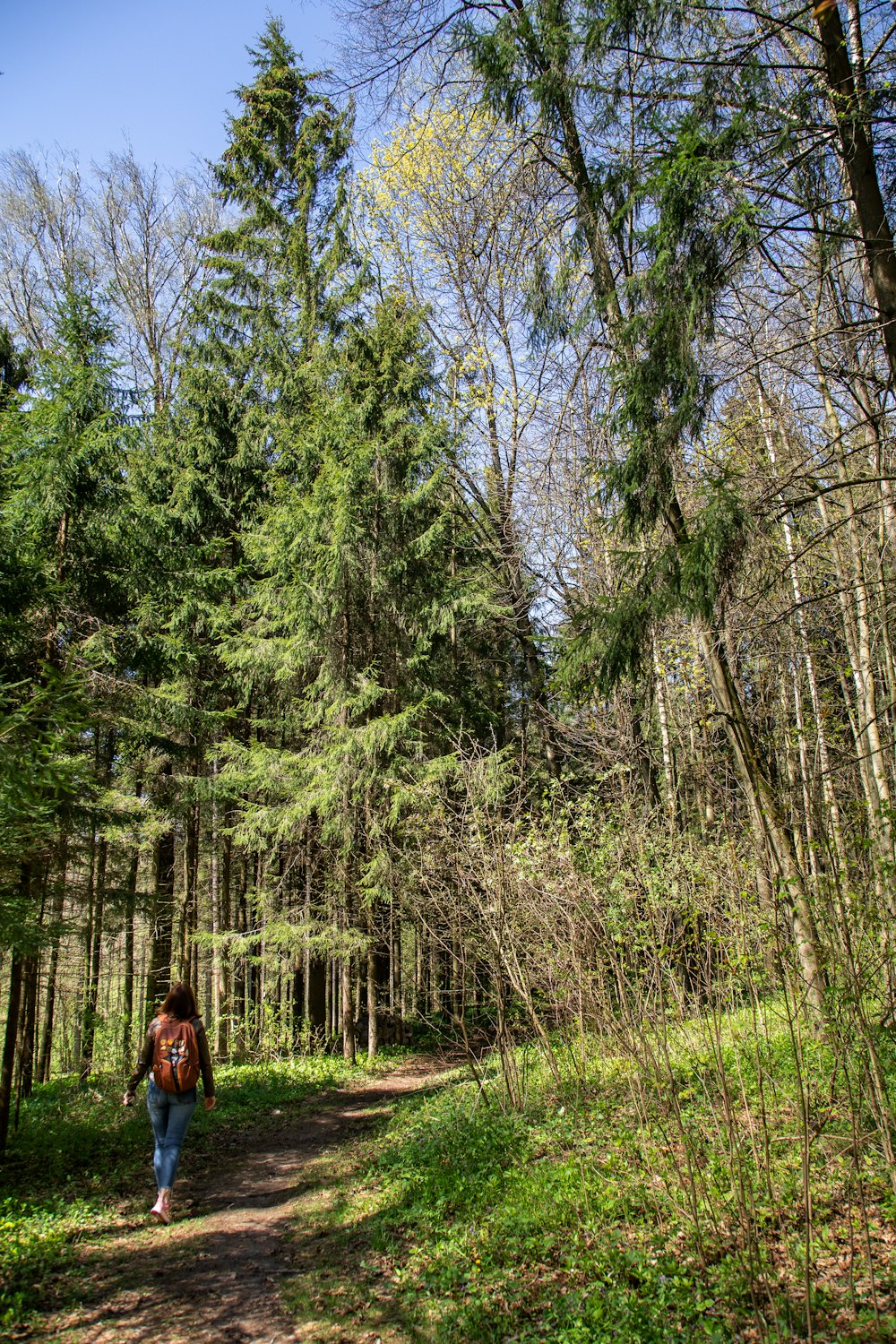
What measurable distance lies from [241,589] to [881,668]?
1060cm

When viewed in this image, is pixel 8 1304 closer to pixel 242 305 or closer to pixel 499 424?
pixel 499 424

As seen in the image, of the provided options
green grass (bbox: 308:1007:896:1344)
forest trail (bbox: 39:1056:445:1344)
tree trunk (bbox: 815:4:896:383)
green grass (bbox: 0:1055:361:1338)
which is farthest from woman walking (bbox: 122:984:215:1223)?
tree trunk (bbox: 815:4:896:383)

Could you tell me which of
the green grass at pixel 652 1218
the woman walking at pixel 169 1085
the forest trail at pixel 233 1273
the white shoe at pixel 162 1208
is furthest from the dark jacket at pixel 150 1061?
the green grass at pixel 652 1218

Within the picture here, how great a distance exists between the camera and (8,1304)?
4.27 meters

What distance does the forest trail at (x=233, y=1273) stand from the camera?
3.97m

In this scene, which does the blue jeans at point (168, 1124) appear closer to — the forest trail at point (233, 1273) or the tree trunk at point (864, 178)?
the forest trail at point (233, 1273)

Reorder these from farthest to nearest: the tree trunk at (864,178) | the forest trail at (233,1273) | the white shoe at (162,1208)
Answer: the white shoe at (162,1208)
the tree trunk at (864,178)
the forest trail at (233,1273)

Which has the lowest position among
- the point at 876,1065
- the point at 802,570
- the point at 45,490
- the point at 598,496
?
the point at 876,1065

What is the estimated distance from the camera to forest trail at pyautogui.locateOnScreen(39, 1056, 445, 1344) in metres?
3.97

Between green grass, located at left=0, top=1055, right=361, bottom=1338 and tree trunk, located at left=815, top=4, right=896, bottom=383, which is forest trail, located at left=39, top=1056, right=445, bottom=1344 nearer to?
green grass, located at left=0, top=1055, right=361, bottom=1338

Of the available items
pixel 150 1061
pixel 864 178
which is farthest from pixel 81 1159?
pixel 864 178

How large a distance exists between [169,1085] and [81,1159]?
103 inches

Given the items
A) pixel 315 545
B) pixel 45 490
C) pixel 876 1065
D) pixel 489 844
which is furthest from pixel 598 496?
pixel 315 545

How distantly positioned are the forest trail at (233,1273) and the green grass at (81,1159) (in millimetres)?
272
